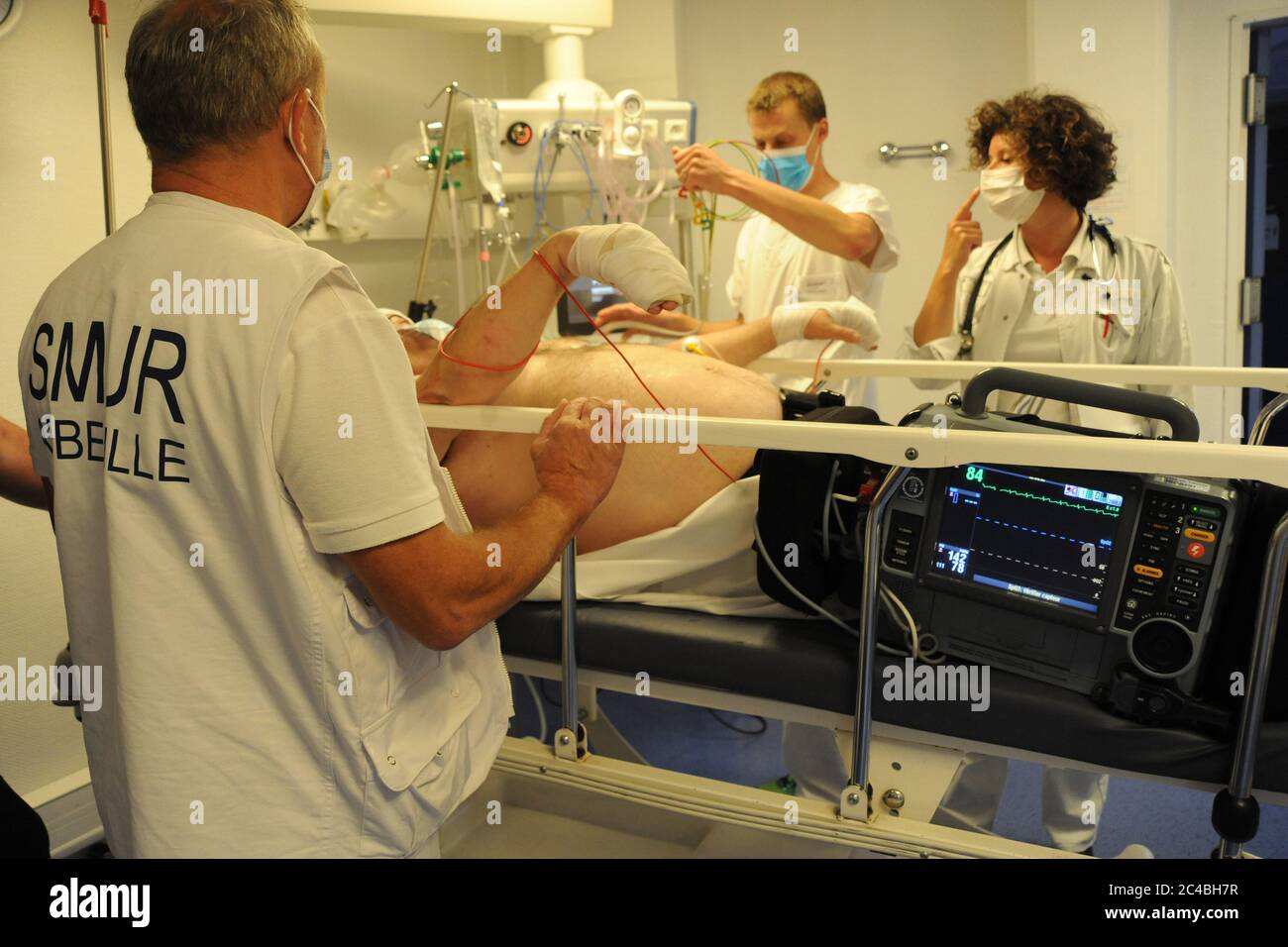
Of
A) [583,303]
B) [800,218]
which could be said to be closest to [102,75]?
[800,218]

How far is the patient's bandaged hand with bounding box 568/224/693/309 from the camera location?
145cm

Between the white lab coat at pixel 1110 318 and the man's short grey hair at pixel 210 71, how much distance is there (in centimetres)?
171

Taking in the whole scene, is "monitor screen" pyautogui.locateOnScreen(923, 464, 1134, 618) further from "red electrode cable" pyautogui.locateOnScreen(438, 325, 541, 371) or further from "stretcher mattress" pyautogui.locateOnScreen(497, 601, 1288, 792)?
"red electrode cable" pyautogui.locateOnScreen(438, 325, 541, 371)

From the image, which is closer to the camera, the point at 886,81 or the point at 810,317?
the point at 810,317

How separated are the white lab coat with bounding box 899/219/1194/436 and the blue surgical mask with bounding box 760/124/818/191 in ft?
2.16

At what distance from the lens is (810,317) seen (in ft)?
7.07

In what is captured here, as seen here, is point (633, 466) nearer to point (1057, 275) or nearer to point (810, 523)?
point (810, 523)

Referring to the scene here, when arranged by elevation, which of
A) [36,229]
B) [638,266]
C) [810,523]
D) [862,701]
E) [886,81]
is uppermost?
[886,81]

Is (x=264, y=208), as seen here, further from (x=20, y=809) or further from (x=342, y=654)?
(x=20, y=809)

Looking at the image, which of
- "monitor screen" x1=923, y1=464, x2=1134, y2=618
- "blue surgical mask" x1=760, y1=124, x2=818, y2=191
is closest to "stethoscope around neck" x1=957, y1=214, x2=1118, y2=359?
"blue surgical mask" x1=760, y1=124, x2=818, y2=191

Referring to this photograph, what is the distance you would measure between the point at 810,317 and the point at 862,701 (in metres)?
0.98

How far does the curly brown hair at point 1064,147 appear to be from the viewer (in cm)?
237
